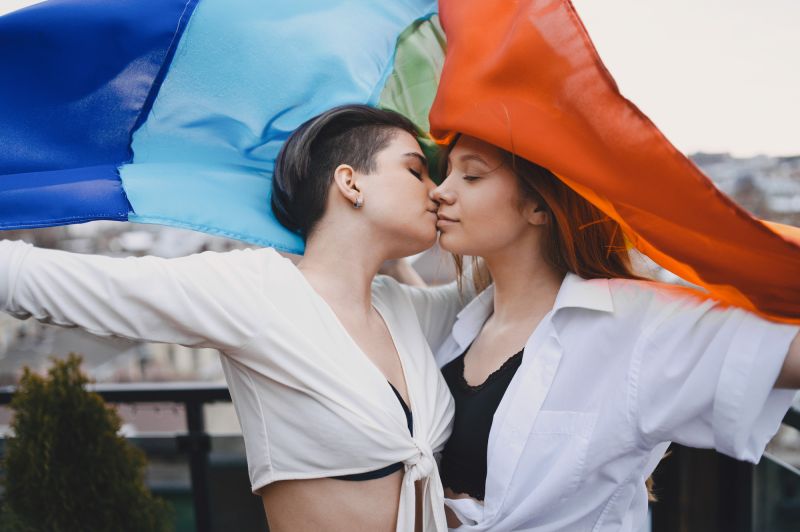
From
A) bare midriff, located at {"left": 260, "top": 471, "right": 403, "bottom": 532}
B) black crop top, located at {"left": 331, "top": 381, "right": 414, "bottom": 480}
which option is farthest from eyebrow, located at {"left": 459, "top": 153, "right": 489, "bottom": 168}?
bare midriff, located at {"left": 260, "top": 471, "right": 403, "bottom": 532}

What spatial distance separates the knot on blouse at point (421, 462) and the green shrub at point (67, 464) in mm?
1570

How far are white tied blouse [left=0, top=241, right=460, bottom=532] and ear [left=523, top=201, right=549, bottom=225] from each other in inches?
18.8

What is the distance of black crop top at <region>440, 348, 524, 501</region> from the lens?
152 cm

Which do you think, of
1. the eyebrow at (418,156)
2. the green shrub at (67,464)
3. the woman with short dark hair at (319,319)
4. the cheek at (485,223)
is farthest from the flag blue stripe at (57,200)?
the green shrub at (67,464)

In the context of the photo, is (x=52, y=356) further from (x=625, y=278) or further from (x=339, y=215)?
(x=625, y=278)

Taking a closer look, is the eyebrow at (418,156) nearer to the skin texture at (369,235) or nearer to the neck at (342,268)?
the skin texture at (369,235)

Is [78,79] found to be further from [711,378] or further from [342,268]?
[711,378]

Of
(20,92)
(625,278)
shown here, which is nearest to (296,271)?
(625,278)

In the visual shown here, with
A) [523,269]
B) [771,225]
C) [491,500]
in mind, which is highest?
[523,269]

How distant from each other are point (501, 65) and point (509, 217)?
38 centimetres

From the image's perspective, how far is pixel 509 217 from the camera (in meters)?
1.56

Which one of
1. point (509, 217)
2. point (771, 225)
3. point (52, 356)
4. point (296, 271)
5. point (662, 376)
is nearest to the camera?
point (771, 225)

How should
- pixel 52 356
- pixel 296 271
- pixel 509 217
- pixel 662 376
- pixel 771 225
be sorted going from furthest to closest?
pixel 52 356, pixel 509 217, pixel 296 271, pixel 662 376, pixel 771 225

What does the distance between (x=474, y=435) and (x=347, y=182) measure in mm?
668
